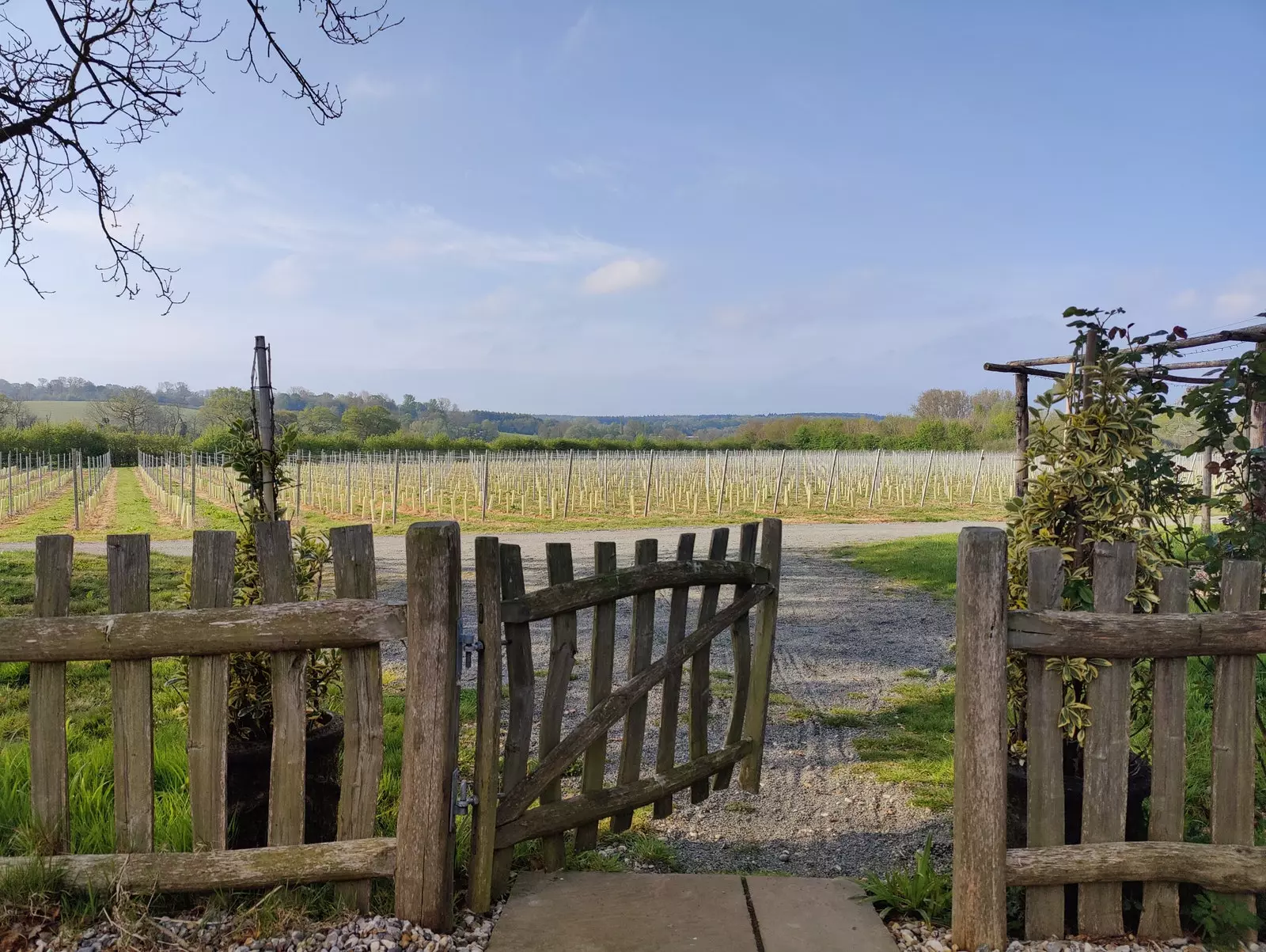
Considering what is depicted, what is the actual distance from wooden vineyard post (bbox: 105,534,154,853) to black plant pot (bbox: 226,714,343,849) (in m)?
0.25

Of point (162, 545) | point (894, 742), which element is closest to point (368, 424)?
point (162, 545)

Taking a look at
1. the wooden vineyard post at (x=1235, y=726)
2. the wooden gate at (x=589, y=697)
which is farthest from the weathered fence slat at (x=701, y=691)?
the wooden vineyard post at (x=1235, y=726)

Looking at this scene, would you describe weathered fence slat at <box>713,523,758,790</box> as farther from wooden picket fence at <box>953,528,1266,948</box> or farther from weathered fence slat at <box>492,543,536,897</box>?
wooden picket fence at <box>953,528,1266,948</box>

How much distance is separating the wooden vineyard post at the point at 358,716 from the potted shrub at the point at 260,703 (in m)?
0.24

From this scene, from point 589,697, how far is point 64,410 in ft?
388

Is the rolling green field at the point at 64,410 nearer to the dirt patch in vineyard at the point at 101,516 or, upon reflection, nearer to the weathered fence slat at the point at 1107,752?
the dirt patch in vineyard at the point at 101,516

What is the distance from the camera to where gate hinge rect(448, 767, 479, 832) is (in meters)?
2.33

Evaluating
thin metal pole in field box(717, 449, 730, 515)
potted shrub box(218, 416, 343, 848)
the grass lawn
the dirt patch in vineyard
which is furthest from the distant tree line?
potted shrub box(218, 416, 343, 848)

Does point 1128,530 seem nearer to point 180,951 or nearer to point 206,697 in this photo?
point 206,697

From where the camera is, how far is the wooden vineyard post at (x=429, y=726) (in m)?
2.24

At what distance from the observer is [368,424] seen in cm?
7169

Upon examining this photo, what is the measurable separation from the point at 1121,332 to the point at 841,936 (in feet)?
7.33

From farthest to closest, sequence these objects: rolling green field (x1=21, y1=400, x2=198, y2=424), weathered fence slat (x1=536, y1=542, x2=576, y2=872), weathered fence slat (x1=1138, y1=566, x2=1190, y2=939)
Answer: rolling green field (x1=21, y1=400, x2=198, y2=424), weathered fence slat (x1=536, y1=542, x2=576, y2=872), weathered fence slat (x1=1138, y1=566, x2=1190, y2=939)

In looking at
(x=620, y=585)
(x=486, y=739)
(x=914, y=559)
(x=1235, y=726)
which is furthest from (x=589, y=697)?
(x=914, y=559)
